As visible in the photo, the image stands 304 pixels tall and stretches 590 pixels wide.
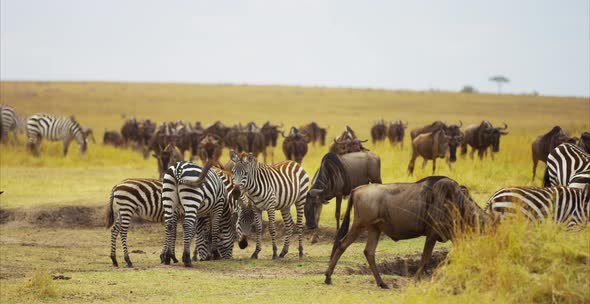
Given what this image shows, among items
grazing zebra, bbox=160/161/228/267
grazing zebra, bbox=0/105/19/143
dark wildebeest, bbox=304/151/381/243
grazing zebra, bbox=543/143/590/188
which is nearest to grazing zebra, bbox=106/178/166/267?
grazing zebra, bbox=160/161/228/267

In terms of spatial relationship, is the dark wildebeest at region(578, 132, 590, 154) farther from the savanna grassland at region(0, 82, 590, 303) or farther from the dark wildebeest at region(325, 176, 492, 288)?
the dark wildebeest at region(325, 176, 492, 288)

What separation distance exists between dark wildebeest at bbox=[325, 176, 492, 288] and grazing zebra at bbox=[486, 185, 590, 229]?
3.24 feet

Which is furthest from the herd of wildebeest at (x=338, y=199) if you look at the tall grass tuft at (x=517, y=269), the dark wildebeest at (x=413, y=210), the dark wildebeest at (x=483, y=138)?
the dark wildebeest at (x=483, y=138)

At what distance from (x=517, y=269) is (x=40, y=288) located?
17.2ft

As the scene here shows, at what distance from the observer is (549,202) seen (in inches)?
400

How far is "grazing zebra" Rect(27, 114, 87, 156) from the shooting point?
29.6m

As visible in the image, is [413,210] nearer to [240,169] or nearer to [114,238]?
[240,169]

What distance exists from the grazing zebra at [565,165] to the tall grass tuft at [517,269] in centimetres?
482

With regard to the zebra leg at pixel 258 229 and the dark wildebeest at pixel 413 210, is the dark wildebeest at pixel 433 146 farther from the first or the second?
the dark wildebeest at pixel 413 210

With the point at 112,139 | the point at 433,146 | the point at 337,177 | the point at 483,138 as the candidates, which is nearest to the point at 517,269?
the point at 337,177

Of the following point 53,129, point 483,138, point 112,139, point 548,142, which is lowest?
point 112,139

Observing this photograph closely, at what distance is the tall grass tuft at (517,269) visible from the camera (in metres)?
7.59

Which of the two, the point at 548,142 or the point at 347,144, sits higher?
the point at 548,142

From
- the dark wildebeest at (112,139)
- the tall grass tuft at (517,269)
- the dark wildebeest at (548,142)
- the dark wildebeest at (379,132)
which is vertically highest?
the dark wildebeest at (548,142)
